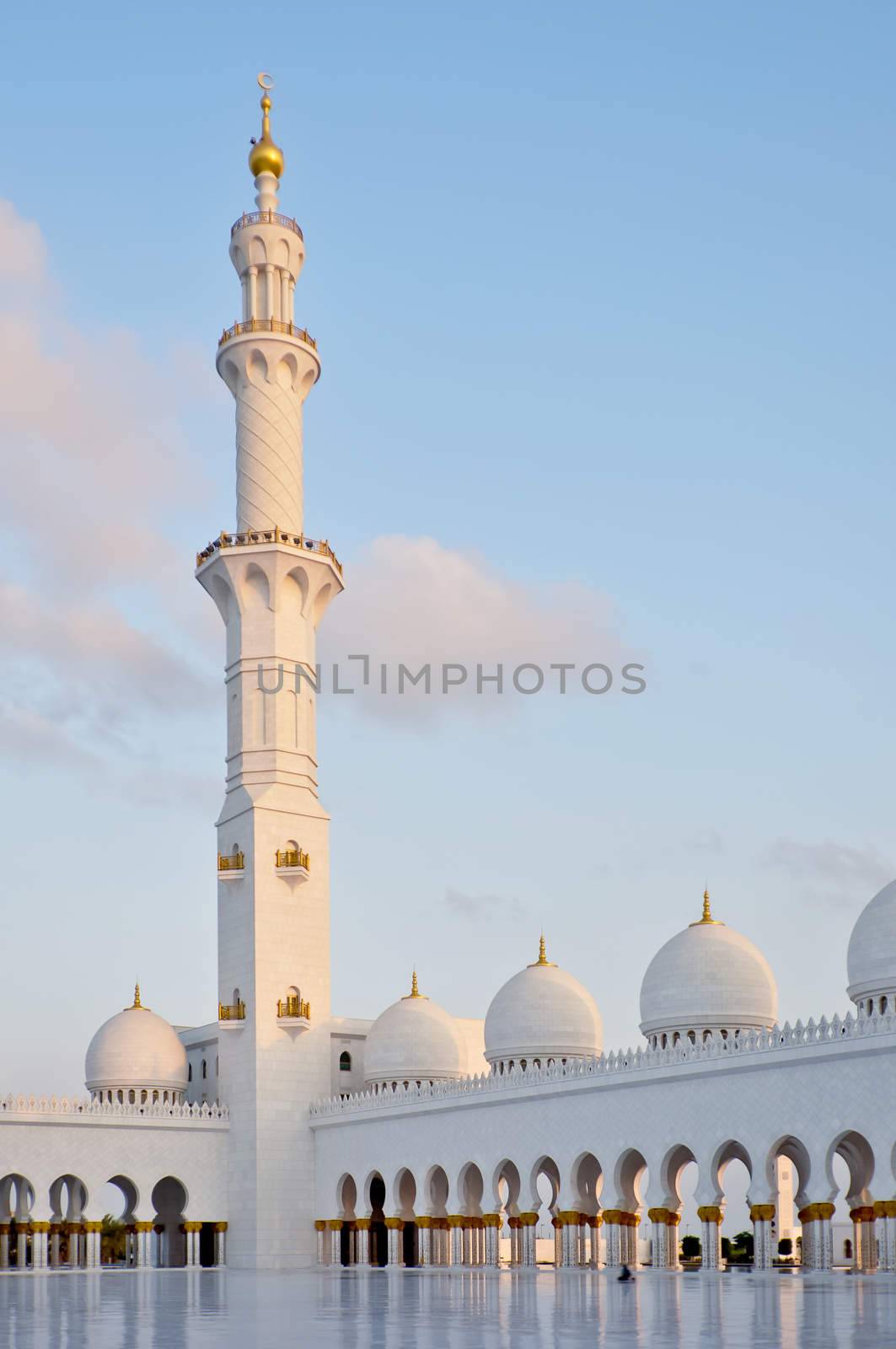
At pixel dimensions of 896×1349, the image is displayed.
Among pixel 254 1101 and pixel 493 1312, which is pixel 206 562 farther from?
pixel 493 1312

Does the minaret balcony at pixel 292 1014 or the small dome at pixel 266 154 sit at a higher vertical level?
the small dome at pixel 266 154

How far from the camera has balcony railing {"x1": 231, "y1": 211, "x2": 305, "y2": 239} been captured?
41.6m

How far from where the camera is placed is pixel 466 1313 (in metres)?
16.2

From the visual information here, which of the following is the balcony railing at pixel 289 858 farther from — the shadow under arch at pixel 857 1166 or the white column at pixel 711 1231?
the white column at pixel 711 1231

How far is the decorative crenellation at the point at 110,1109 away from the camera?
3653 cm

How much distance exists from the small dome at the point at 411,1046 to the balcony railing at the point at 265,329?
16.5m

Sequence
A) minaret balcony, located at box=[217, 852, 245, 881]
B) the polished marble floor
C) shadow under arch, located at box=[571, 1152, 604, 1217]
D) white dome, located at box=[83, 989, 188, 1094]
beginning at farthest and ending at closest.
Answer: white dome, located at box=[83, 989, 188, 1094], minaret balcony, located at box=[217, 852, 245, 881], shadow under arch, located at box=[571, 1152, 604, 1217], the polished marble floor

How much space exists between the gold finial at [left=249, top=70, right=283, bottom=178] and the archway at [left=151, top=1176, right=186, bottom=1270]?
82.4ft

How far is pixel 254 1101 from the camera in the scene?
37625 mm

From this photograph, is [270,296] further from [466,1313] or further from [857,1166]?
[466,1313]

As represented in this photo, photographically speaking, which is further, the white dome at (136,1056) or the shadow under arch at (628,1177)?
the white dome at (136,1056)

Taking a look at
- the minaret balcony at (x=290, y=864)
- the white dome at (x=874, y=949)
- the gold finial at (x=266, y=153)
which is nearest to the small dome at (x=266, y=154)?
the gold finial at (x=266, y=153)

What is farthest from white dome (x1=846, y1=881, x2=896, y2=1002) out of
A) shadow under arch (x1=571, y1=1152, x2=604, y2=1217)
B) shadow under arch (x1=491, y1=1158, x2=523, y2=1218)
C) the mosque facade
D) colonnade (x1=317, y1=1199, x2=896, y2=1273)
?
shadow under arch (x1=491, y1=1158, x2=523, y2=1218)

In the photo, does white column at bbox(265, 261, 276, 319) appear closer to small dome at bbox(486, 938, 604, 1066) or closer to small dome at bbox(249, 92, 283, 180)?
small dome at bbox(249, 92, 283, 180)
